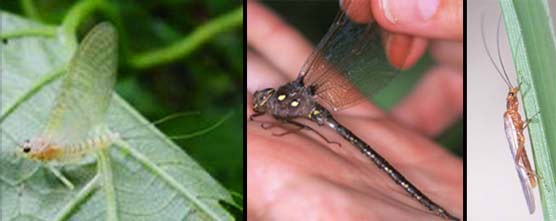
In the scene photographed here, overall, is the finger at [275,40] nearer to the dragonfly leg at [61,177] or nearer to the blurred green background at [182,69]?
the blurred green background at [182,69]

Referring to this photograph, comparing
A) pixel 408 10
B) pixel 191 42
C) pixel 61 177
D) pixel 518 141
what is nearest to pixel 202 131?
pixel 191 42

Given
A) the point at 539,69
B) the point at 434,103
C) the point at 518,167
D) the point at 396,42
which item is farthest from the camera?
the point at 434,103

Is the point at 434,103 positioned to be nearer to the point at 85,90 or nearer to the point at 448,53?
the point at 448,53

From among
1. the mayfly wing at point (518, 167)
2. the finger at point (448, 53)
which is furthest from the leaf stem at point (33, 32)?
the mayfly wing at point (518, 167)

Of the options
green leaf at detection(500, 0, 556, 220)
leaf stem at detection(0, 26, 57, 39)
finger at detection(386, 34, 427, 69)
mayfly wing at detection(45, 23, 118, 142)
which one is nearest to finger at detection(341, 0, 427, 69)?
finger at detection(386, 34, 427, 69)

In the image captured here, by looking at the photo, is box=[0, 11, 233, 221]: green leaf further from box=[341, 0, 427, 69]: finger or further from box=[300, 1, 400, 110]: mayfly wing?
box=[341, 0, 427, 69]: finger

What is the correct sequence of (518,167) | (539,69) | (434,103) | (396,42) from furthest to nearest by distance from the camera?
(434,103), (396,42), (518,167), (539,69)

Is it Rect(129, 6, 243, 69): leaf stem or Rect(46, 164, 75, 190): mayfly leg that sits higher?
Rect(129, 6, 243, 69): leaf stem

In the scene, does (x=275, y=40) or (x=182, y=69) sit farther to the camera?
(x=182, y=69)
